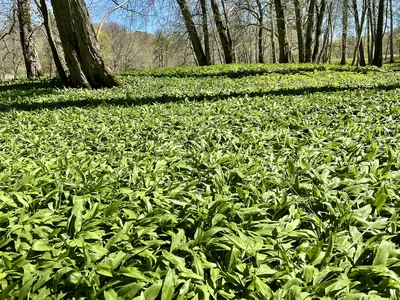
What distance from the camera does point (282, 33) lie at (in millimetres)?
15211

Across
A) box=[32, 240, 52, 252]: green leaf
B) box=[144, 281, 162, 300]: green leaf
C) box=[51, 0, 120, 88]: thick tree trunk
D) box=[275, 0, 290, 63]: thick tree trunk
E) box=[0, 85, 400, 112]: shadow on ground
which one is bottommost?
box=[144, 281, 162, 300]: green leaf

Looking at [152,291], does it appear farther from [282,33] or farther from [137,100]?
[282,33]

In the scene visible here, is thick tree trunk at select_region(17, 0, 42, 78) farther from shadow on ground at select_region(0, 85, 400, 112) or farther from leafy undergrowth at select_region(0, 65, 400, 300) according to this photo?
leafy undergrowth at select_region(0, 65, 400, 300)

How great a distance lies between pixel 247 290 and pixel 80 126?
136 inches

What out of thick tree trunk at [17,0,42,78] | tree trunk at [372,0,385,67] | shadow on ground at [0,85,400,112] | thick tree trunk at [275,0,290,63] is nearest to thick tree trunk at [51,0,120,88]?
shadow on ground at [0,85,400,112]

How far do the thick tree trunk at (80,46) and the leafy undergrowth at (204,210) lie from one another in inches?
159

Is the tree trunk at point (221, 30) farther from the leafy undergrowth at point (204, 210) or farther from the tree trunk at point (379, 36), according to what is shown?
the leafy undergrowth at point (204, 210)

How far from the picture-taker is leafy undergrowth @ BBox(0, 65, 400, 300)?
1333 mm

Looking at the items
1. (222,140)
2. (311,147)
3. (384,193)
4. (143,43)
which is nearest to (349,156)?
(311,147)

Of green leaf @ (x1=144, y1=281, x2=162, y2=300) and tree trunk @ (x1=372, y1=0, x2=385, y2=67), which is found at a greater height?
tree trunk @ (x1=372, y1=0, x2=385, y2=67)

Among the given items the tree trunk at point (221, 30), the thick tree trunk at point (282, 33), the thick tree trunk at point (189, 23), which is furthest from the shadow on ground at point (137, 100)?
the thick tree trunk at point (282, 33)

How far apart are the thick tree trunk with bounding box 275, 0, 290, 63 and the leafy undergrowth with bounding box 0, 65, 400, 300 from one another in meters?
12.6

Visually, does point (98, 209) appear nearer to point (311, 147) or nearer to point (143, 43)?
point (311, 147)

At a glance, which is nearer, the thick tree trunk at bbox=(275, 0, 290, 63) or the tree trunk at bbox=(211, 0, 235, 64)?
the thick tree trunk at bbox=(275, 0, 290, 63)
